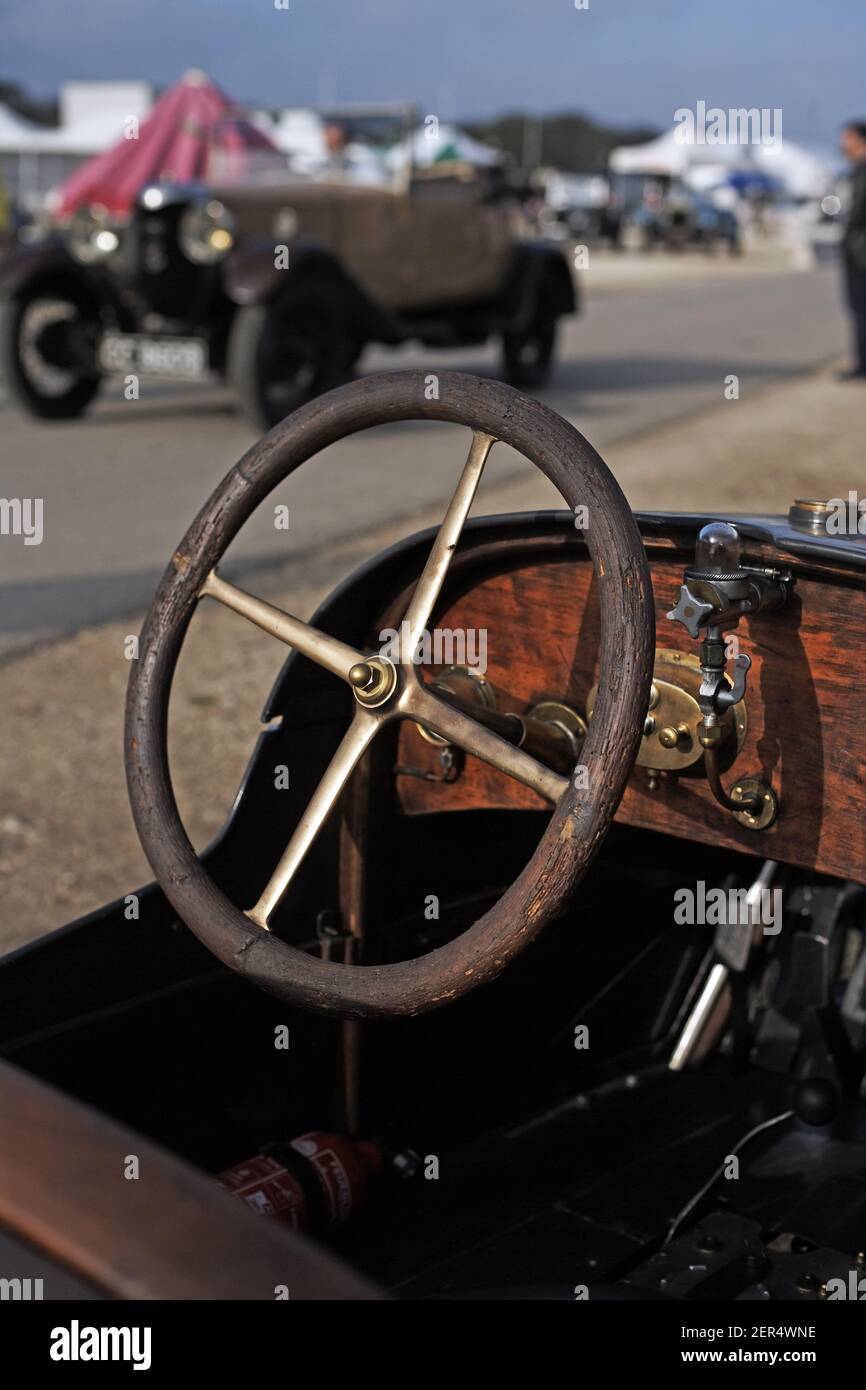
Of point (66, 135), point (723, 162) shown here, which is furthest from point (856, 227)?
point (723, 162)

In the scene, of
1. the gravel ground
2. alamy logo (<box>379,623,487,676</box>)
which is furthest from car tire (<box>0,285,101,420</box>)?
alamy logo (<box>379,623,487,676</box>)

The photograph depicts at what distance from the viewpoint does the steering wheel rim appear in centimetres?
137

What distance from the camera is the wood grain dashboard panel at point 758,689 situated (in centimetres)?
163

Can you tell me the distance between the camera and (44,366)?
9.96m

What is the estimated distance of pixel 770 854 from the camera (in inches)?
67.1

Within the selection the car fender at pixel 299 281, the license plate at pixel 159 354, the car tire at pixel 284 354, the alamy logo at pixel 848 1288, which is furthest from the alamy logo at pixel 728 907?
the license plate at pixel 159 354

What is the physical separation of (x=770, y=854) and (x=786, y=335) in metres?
17.2

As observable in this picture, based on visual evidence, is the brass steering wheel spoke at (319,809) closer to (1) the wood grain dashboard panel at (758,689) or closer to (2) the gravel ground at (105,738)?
(1) the wood grain dashboard panel at (758,689)

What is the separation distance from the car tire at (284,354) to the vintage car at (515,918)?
7152 millimetres

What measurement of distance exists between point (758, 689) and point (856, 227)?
11.2 m

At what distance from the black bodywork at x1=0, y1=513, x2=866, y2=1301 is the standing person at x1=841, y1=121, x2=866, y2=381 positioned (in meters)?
10.5

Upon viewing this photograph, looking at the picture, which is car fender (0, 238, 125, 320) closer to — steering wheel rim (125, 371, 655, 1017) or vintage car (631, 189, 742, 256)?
steering wheel rim (125, 371, 655, 1017)

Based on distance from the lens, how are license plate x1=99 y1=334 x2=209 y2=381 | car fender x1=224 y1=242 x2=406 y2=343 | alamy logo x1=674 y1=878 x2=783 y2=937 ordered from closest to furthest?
alamy logo x1=674 y1=878 x2=783 y2=937 < car fender x1=224 y1=242 x2=406 y2=343 < license plate x1=99 y1=334 x2=209 y2=381

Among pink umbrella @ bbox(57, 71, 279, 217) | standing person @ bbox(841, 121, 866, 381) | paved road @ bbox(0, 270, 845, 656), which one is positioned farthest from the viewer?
pink umbrella @ bbox(57, 71, 279, 217)
